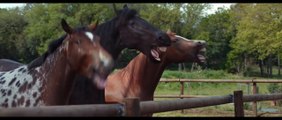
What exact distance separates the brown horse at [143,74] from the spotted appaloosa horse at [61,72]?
164 cm

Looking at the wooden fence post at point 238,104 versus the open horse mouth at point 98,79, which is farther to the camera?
the wooden fence post at point 238,104

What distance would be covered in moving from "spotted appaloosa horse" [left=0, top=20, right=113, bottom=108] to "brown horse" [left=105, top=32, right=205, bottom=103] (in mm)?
1637

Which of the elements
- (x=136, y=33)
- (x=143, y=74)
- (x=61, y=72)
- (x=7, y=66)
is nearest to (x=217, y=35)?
(x=143, y=74)

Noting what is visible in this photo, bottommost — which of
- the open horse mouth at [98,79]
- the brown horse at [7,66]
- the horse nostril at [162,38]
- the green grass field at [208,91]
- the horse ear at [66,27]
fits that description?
the green grass field at [208,91]

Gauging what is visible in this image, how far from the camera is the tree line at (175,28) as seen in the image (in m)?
44.9

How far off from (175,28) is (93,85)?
160 ft

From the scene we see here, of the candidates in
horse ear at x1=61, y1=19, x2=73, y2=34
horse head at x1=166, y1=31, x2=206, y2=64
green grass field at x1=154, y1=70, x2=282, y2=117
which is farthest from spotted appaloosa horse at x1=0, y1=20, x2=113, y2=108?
green grass field at x1=154, y1=70, x2=282, y2=117

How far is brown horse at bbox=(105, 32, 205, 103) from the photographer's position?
217 inches

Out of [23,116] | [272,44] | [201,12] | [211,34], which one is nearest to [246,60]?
[211,34]

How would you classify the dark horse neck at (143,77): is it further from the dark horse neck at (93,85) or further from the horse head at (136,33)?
the dark horse neck at (93,85)

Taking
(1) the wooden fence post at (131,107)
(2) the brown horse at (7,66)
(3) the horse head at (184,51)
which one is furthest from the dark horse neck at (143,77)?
(1) the wooden fence post at (131,107)

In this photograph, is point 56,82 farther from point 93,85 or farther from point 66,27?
point 66,27

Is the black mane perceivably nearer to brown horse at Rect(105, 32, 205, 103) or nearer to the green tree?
brown horse at Rect(105, 32, 205, 103)

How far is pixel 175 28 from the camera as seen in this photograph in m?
52.0
